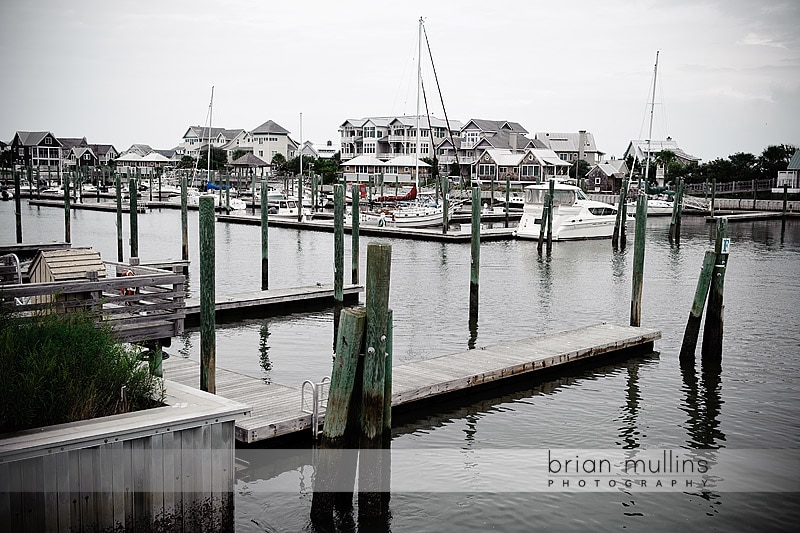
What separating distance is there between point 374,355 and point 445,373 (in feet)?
17.5

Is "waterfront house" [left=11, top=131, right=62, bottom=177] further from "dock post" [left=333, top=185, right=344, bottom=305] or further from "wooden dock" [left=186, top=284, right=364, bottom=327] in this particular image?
"dock post" [left=333, top=185, right=344, bottom=305]

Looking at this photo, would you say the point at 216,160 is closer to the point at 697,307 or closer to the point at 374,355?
the point at 697,307

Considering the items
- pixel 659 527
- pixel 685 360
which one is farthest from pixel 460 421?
pixel 685 360

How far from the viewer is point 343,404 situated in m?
8.71

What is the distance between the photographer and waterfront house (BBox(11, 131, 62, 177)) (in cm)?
12675

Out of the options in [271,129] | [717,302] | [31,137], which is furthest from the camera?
[271,129]

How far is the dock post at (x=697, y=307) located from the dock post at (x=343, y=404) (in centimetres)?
936

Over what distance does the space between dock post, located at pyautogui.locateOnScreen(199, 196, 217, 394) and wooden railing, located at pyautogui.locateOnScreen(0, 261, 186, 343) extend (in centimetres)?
118

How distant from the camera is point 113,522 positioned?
24.3 feet

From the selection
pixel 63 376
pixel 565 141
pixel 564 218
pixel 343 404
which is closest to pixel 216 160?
pixel 565 141

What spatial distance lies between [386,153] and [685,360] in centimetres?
9796

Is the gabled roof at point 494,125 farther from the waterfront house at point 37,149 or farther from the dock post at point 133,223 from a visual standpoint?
the dock post at point 133,223

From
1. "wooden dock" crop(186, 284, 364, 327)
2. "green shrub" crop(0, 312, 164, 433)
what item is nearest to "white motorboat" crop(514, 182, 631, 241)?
"wooden dock" crop(186, 284, 364, 327)

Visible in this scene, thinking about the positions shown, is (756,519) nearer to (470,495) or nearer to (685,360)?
(470,495)
